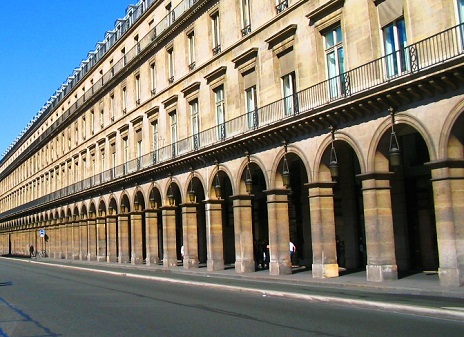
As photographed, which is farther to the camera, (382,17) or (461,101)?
(382,17)

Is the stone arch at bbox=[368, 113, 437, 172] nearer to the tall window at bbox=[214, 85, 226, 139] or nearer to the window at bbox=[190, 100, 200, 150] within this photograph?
the tall window at bbox=[214, 85, 226, 139]

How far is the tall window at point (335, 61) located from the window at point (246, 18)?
245 inches

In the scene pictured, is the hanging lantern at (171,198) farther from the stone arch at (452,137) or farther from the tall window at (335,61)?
the stone arch at (452,137)

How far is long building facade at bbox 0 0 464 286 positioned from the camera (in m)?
18.3

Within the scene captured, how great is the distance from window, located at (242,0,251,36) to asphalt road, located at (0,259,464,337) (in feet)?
49.5

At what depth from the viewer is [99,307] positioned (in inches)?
586

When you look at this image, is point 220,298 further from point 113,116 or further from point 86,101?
point 86,101

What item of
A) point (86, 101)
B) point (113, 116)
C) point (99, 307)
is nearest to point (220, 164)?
point (99, 307)

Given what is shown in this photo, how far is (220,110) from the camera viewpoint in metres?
31.6

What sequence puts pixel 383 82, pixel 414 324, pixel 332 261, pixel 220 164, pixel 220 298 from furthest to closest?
pixel 220 164, pixel 332 261, pixel 383 82, pixel 220 298, pixel 414 324

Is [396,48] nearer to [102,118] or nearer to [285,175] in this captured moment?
[285,175]

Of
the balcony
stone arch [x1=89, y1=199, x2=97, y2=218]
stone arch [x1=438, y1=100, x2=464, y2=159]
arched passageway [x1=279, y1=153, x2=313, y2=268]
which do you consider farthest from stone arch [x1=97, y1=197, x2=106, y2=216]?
stone arch [x1=438, y1=100, x2=464, y2=159]

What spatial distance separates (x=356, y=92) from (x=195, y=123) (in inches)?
594

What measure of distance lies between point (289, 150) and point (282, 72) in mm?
3690
